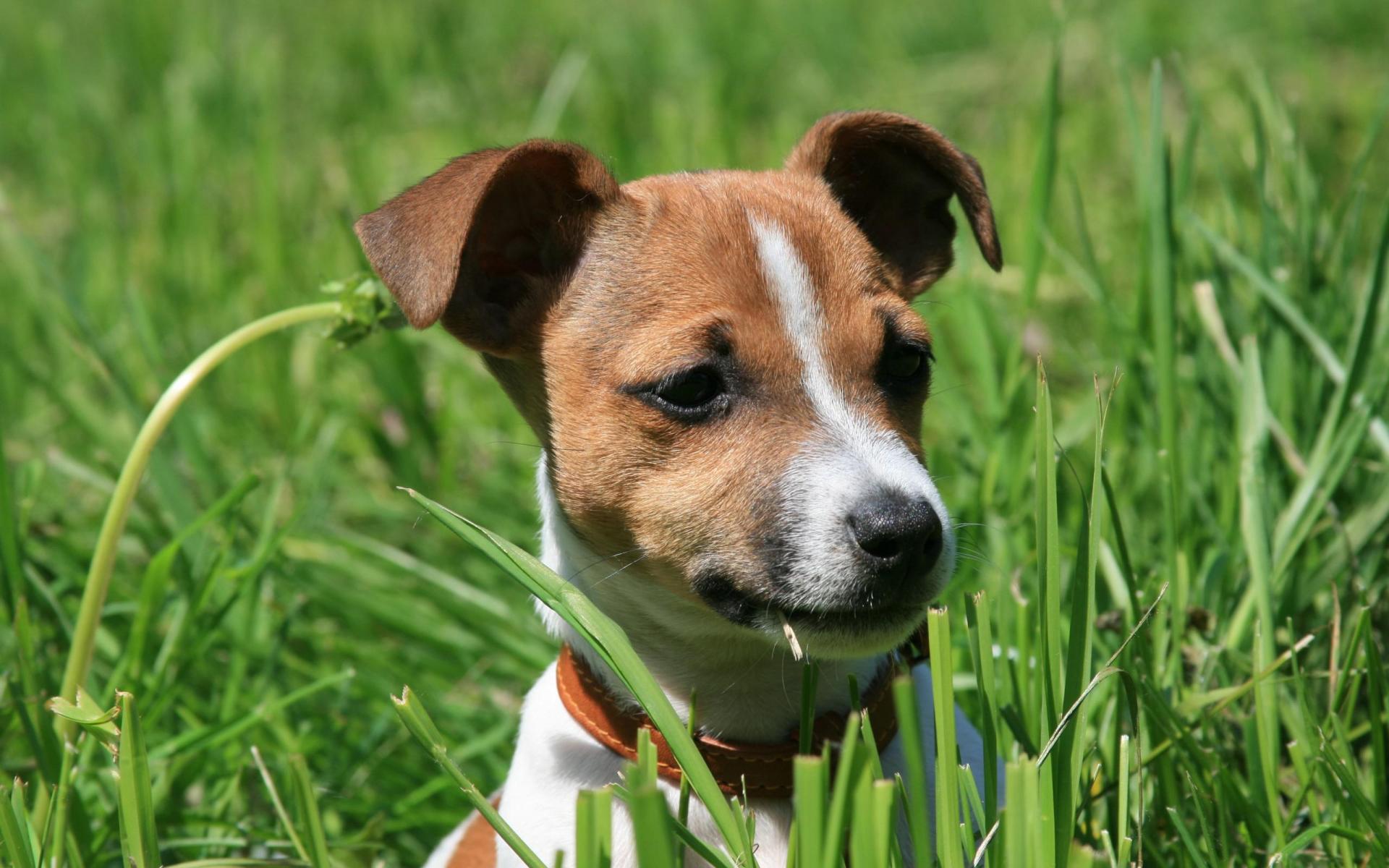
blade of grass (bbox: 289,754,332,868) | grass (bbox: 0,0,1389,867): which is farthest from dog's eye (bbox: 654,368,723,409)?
blade of grass (bbox: 289,754,332,868)

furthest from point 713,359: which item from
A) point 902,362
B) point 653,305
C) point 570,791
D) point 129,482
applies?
point 129,482

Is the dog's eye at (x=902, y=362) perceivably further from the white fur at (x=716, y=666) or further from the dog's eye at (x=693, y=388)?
the dog's eye at (x=693, y=388)

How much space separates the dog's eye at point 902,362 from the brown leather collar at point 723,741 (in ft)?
1.92

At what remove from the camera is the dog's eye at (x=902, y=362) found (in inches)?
110


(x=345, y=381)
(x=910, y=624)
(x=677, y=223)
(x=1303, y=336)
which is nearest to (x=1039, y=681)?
(x=910, y=624)

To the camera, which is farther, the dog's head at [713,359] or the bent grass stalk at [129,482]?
the bent grass stalk at [129,482]

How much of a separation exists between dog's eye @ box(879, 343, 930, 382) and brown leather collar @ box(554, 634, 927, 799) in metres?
0.58

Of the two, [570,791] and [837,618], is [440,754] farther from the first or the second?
[837,618]

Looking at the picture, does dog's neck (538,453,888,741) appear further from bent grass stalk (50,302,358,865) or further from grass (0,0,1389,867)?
bent grass stalk (50,302,358,865)

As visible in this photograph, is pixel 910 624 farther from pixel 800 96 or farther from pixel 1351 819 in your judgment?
pixel 800 96

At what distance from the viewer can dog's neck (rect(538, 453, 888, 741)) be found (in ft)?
9.03

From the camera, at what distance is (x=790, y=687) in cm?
280

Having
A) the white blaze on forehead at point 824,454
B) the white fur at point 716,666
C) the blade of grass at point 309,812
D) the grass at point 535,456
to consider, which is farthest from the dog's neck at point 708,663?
the blade of grass at point 309,812

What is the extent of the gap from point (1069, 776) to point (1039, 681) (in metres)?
0.41
